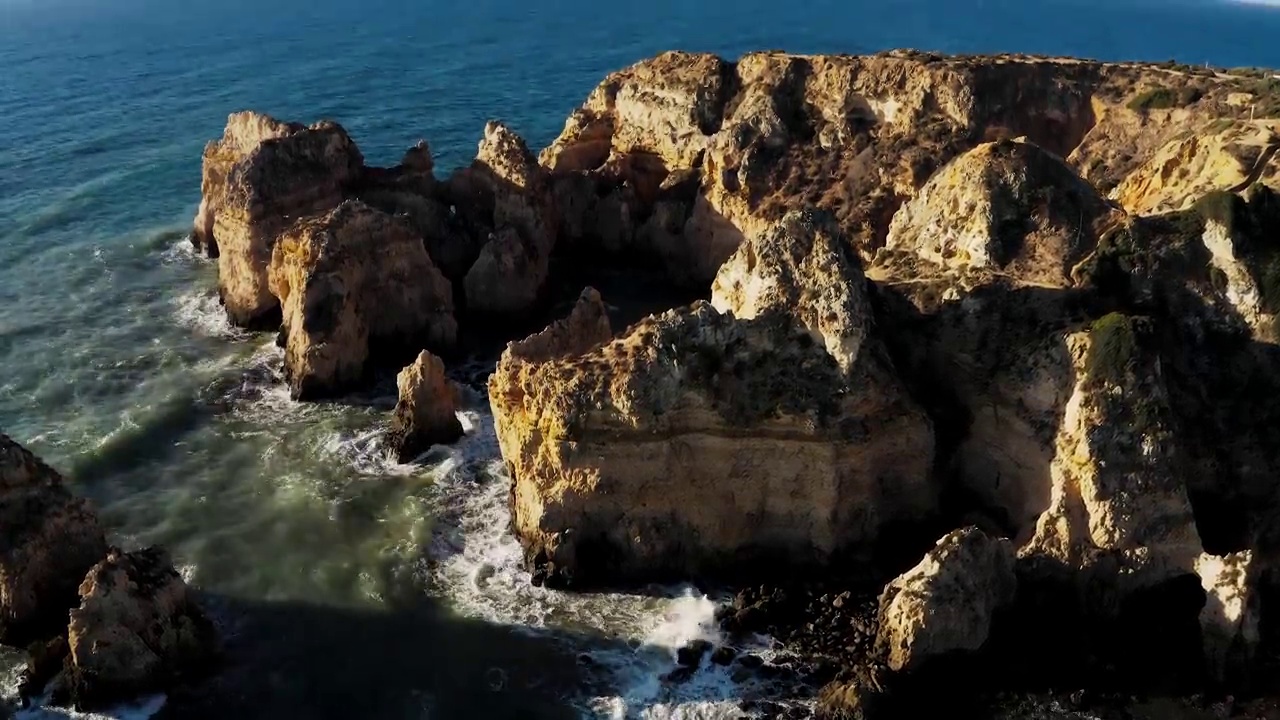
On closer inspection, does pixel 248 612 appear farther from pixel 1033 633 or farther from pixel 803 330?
pixel 1033 633

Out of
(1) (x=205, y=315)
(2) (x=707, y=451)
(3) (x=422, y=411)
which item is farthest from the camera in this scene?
(1) (x=205, y=315)

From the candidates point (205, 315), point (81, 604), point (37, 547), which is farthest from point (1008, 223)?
point (205, 315)

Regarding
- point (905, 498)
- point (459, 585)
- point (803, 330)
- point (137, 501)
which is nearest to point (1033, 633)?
point (905, 498)

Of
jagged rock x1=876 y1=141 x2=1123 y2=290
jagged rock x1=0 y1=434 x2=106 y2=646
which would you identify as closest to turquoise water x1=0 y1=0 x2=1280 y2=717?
jagged rock x1=0 y1=434 x2=106 y2=646

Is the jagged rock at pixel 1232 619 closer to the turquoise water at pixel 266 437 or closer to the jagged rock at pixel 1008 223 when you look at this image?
the jagged rock at pixel 1008 223

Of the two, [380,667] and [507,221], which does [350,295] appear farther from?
[380,667]
